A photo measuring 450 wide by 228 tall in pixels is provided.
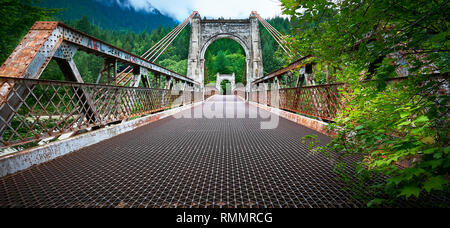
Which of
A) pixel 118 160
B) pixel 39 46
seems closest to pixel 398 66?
pixel 118 160

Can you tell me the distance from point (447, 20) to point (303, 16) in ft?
2.49

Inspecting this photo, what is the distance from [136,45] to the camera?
51.4 metres

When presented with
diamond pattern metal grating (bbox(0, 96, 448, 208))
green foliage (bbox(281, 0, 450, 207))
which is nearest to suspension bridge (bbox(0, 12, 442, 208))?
diamond pattern metal grating (bbox(0, 96, 448, 208))

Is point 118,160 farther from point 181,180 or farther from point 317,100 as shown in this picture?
point 317,100

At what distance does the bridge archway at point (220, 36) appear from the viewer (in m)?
26.0

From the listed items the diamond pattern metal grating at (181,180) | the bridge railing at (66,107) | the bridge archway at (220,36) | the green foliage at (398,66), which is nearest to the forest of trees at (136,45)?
the green foliage at (398,66)

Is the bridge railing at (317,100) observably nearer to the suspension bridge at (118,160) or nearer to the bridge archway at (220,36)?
the suspension bridge at (118,160)

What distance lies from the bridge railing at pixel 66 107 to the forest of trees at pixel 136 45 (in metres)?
1.87

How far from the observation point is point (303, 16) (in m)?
1.45

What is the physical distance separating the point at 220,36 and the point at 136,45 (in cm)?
3385

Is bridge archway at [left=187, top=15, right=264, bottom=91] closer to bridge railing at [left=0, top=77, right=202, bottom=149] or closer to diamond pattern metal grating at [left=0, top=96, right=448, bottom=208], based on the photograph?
bridge railing at [left=0, top=77, right=202, bottom=149]
